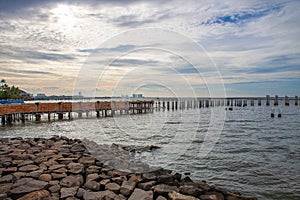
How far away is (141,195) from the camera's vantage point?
560 cm

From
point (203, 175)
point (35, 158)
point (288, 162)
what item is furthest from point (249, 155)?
point (35, 158)

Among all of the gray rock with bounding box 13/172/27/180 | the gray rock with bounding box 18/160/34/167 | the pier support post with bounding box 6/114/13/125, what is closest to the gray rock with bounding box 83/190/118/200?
the gray rock with bounding box 13/172/27/180

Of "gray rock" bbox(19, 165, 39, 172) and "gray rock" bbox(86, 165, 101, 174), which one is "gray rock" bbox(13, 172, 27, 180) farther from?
"gray rock" bbox(86, 165, 101, 174)

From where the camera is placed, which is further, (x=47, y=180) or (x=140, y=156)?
(x=140, y=156)

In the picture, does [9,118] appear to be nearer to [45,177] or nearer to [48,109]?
[48,109]

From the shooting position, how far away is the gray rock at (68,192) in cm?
551

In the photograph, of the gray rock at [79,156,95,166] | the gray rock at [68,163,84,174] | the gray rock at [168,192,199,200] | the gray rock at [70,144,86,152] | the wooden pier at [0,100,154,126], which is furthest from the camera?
the wooden pier at [0,100,154,126]

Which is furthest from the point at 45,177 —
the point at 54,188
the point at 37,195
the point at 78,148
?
the point at 78,148

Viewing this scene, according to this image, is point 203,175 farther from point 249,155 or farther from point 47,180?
point 47,180

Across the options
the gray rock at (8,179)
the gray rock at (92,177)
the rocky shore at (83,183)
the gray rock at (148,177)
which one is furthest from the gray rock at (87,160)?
the gray rock at (8,179)

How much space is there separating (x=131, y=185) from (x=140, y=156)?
6.00m

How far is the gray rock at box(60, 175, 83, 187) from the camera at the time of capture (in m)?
6.16

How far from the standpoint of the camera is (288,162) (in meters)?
11.2

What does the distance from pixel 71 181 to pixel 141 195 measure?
1.87 metres
